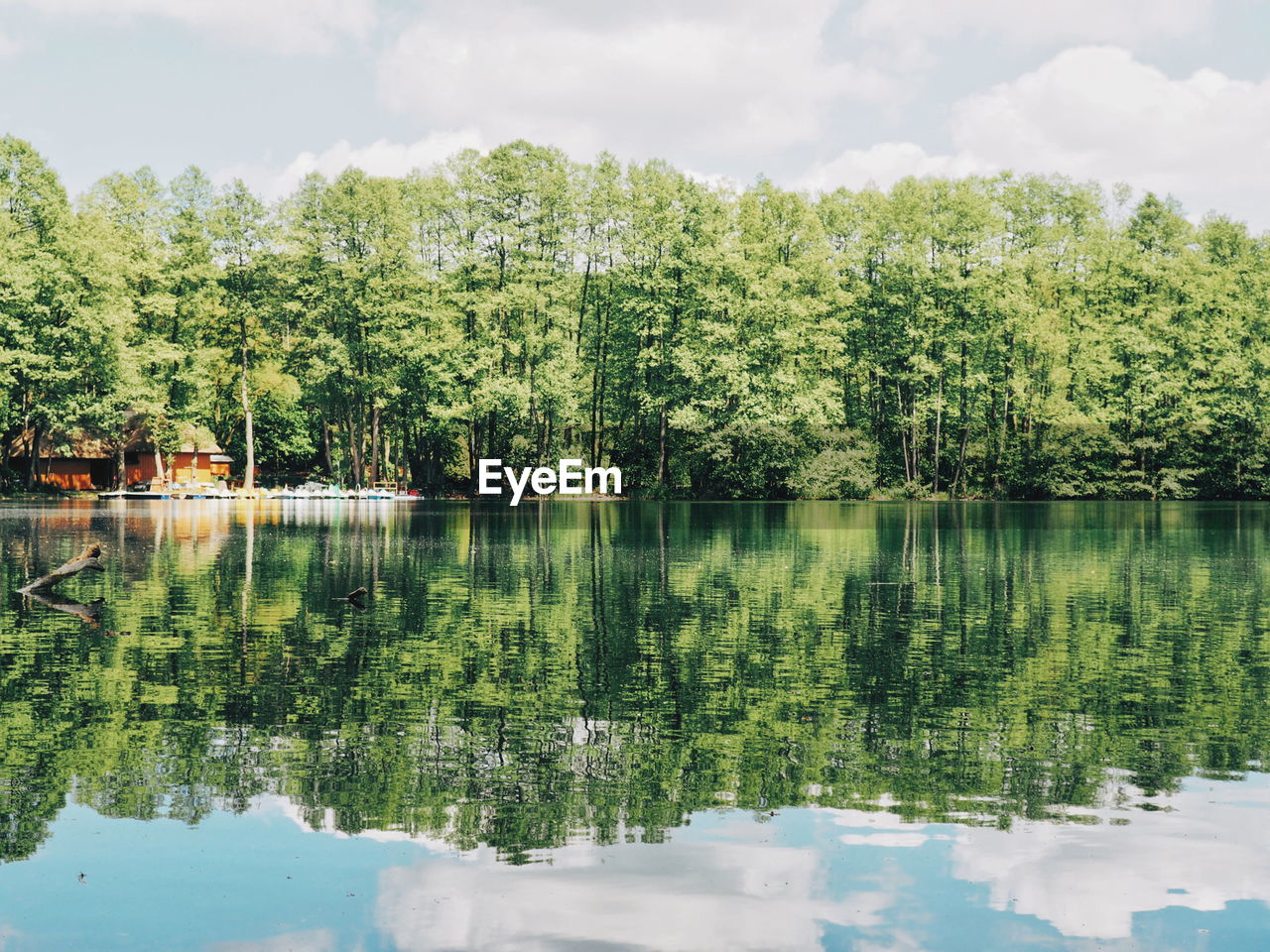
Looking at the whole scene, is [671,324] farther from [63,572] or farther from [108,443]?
[63,572]

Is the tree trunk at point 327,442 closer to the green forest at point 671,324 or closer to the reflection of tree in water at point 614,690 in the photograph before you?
the green forest at point 671,324

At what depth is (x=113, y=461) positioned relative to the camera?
101750mm

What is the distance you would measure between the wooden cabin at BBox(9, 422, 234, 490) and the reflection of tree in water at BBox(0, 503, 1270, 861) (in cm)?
6754

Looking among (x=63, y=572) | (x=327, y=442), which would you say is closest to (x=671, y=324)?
(x=327, y=442)

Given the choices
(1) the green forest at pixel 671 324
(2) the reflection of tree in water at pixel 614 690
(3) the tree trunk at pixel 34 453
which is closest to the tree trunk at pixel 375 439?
(1) the green forest at pixel 671 324

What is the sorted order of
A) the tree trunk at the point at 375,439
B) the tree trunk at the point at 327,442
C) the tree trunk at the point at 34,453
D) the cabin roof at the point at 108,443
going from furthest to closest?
the tree trunk at the point at 327,442 < the cabin roof at the point at 108,443 < the tree trunk at the point at 375,439 < the tree trunk at the point at 34,453

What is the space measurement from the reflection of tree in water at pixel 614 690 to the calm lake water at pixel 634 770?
71 mm

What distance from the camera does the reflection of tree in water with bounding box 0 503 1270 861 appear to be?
11203 mm

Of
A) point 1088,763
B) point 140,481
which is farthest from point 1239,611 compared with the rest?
point 140,481

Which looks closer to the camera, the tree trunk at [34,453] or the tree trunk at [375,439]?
the tree trunk at [34,453]

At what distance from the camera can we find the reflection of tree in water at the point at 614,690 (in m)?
11.2

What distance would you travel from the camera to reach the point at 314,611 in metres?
23.5

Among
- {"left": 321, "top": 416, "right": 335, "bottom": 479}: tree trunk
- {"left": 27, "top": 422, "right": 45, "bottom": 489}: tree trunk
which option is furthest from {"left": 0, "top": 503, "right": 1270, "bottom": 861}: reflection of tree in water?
{"left": 321, "top": 416, "right": 335, "bottom": 479}: tree trunk

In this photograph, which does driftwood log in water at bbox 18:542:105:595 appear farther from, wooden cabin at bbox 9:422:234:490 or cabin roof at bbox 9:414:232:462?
wooden cabin at bbox 9:422:234:490
